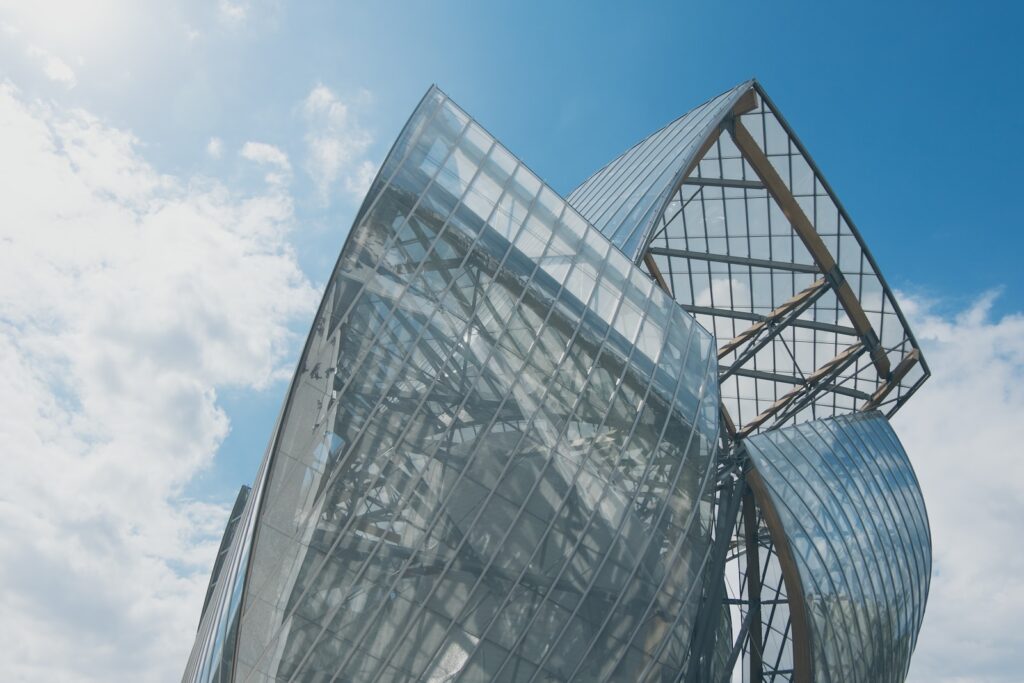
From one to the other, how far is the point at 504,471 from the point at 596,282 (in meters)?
5.29

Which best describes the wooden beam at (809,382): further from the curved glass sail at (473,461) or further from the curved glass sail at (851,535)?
the curved glass sail at (473,461)

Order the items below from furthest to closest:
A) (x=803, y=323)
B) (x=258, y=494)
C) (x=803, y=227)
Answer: (x=803, y=323), (x=803, y=227), (x=258, y=494)

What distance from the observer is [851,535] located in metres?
26.5

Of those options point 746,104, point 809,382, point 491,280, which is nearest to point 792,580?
point 491,280

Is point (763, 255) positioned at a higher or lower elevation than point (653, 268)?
higher

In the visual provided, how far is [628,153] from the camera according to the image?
123ft

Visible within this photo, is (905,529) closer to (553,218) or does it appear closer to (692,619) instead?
(692,619)

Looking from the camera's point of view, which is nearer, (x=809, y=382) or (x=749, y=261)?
(x=749, y=261)

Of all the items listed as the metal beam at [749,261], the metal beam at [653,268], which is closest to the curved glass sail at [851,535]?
the metal beam at [749,261]

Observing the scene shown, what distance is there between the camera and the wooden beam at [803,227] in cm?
2786

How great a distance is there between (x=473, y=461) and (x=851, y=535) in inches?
583

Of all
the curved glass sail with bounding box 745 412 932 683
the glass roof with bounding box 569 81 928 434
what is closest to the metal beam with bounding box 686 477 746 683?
the curved glass sail with bounding box 745 412 932 683

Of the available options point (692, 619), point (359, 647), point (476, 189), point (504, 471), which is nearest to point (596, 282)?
point (476, 189)

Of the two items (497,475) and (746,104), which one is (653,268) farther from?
(497,475)
